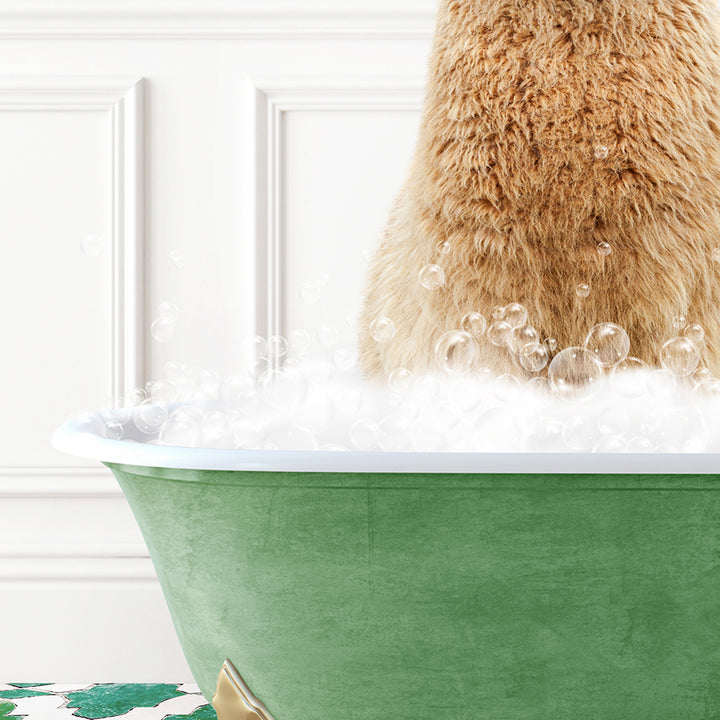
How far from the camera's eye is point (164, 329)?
1126 mm

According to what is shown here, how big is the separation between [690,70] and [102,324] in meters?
0.92

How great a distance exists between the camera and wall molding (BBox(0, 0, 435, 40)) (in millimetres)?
1230

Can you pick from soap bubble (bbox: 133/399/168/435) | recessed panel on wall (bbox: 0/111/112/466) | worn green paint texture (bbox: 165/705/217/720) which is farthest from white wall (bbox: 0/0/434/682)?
soap bubble (bbox: 133/399/168/435)

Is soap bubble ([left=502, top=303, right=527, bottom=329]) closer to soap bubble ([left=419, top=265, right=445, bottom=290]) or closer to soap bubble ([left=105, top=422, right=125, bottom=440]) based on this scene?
soap bubble ([left=419, top=265, right=445, bottom=290])

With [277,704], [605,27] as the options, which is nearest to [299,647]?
[277,704]

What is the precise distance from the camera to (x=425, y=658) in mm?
605

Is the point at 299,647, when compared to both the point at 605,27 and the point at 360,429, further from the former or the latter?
the point at 605,27

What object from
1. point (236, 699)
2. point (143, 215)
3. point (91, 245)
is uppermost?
point (143, 215)

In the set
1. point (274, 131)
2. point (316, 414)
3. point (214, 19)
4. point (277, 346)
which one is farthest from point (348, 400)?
point (214, 19)

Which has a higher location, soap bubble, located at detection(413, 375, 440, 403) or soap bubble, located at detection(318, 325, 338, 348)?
soap bubble, located at detection(318, 325, 338, 348)

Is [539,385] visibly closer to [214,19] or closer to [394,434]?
[394,434]

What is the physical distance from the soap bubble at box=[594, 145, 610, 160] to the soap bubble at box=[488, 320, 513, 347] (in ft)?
0.43

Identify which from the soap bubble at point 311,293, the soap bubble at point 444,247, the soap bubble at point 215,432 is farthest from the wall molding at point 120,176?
the soap bubble at point 444,247

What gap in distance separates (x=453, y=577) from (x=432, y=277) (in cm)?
22
